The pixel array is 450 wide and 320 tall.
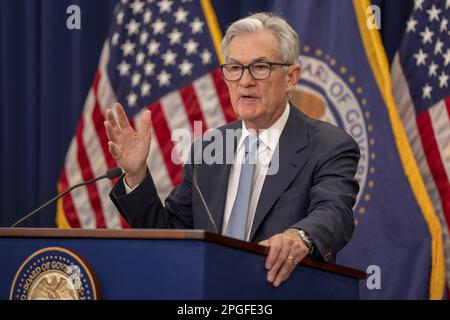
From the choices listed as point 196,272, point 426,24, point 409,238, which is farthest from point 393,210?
point 196,272

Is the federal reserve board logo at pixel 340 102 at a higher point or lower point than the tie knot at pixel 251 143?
higher

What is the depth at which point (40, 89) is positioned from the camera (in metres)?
5.05

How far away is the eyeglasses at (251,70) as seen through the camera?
2.66 metres

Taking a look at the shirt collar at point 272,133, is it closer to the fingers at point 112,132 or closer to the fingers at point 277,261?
the fingers at point 112,132

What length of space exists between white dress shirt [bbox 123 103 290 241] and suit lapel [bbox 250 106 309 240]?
1.2 inches

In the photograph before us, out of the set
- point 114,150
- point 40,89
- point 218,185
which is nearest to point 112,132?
point 114,150

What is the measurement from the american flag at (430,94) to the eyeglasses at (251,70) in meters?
1.56

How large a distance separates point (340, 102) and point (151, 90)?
1.12 m

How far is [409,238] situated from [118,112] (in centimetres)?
200

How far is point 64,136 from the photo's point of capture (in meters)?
4.98

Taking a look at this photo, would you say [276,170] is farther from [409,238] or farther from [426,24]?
[426,24]

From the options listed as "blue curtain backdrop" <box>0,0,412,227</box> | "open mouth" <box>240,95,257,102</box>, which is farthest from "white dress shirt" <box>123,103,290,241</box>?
"blue curtain backdrop" <box>0,0,412,227</box>

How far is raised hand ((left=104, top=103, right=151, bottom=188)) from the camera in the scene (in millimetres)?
2375

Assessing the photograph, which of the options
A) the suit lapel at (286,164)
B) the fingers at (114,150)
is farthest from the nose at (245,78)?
the fingers at (114,150)
